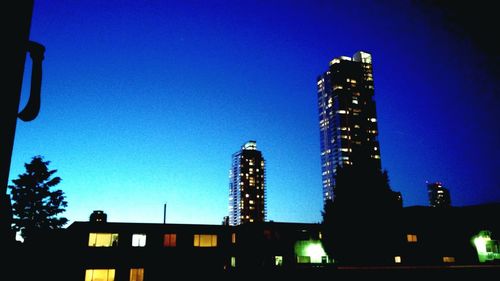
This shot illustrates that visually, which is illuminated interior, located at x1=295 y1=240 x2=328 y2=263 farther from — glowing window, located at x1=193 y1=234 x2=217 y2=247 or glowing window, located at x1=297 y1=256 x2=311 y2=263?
glowing window, located at x1=193 y1=234 x2=217 y2=247

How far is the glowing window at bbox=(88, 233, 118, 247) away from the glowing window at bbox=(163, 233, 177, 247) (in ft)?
18.0

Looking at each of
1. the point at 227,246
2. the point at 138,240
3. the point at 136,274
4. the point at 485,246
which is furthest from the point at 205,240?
the point at 485,246

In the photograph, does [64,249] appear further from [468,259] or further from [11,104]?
[468,259]

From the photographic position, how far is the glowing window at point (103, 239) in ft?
123

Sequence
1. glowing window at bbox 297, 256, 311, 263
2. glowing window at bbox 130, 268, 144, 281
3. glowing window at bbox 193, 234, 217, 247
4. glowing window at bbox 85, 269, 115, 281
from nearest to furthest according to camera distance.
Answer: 1. glowing window at bbox 85, 269, 115, 281
2. glowing window at bbox 130, 268, 144, 281
3. glowing window at bbox 193, 234, 217, 247
4. glowing window at bbox 297, 256, 311, 263

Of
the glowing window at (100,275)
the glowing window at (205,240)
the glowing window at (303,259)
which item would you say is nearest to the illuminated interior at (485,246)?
the glowing window at (303,259)

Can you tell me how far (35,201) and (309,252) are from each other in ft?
124

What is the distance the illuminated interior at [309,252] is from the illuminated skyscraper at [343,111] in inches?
4885

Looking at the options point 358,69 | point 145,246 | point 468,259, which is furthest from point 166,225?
point 358,69

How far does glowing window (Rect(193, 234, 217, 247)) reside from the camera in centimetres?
4334

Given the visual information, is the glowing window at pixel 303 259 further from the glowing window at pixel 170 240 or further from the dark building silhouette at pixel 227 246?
the glowing window at pixel 170 240

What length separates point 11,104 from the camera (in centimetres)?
199

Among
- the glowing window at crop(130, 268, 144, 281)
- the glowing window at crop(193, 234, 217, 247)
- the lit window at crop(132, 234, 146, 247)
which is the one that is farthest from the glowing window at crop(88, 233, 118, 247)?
→ the glowing window at crop(193, 234, 217, 247)

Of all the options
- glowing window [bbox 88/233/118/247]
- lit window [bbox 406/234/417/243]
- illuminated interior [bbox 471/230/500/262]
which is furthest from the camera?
illuminated interior [bbox 471/230/500/262]
